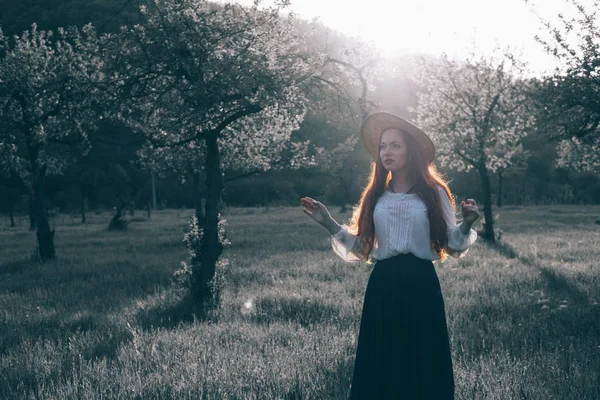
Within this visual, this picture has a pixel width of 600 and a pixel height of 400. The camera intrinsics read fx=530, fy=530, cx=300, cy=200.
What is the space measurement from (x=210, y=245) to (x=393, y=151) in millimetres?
5963

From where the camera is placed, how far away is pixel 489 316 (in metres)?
8.12

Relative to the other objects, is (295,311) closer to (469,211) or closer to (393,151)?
(393,151)

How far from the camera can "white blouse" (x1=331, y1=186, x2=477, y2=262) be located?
13.1 ft

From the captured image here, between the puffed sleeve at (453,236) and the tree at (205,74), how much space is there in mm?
4996

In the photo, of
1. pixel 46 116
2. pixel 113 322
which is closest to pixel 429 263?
pixel 113 322

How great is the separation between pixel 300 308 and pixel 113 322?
299cm

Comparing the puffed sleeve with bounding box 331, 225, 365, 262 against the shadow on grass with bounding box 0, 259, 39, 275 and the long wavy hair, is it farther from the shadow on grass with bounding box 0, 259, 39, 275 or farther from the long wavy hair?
the shadow on grass with bounding box 0, 259, 39, 275

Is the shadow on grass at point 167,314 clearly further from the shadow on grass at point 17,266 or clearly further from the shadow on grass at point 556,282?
the shadow on grass at point 17,266

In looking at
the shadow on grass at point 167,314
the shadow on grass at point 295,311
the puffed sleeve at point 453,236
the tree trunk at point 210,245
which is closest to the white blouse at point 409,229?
the puffed sleeve at point 453,236

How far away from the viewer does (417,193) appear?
4191 mm

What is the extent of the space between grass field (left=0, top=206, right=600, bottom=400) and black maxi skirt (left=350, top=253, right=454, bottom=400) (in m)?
1.19

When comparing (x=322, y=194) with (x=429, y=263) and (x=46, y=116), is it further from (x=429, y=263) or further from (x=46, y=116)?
(x=429, y=263)

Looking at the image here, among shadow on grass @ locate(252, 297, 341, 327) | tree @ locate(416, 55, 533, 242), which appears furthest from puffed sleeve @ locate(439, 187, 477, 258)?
tree @ locate(416, 55, 533, 242)

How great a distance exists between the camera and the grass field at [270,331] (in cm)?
519
